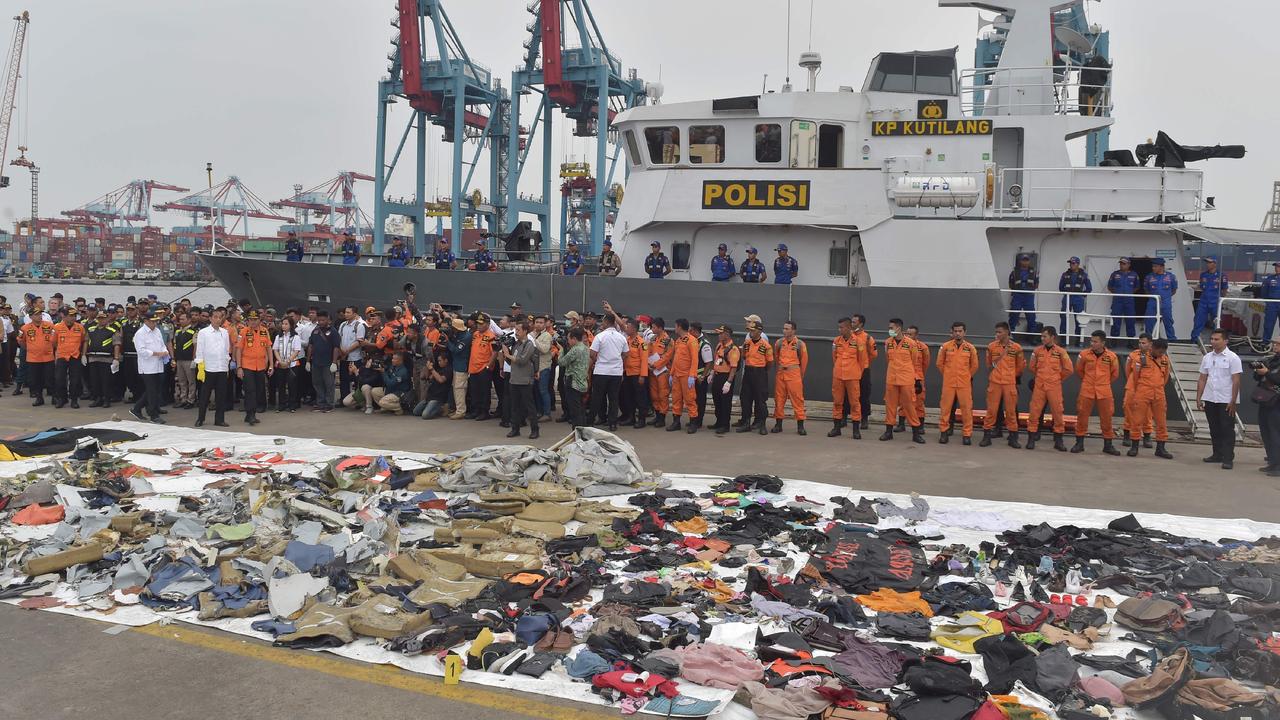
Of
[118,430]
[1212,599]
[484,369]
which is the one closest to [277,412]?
[118,430]

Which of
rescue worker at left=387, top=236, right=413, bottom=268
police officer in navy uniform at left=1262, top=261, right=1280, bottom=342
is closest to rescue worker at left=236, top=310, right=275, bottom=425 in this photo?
rescue worker at left=387, top=236, right=413, bottom=268

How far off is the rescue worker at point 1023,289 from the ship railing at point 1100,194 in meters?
0.81

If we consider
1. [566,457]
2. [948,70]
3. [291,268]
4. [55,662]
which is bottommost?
[55,662]

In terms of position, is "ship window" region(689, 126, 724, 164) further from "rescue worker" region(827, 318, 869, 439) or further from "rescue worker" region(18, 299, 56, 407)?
"rescue worker" region(18, 299, 56, 407)

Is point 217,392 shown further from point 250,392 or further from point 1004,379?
point 1004,379

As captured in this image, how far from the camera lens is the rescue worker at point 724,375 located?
10516 millimetres

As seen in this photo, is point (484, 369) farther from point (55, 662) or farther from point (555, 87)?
point (555, 87)

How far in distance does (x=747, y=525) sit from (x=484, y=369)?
590 centimetres

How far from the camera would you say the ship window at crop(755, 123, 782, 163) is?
1312 cm

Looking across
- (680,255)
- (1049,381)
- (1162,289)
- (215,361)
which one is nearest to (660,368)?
(680,255)

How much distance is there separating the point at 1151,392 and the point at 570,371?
22.5 feet

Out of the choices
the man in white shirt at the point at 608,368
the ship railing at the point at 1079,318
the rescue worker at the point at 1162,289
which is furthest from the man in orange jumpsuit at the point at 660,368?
the rescue worker at the point at 1162,289

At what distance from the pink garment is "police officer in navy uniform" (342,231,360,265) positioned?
1457cm

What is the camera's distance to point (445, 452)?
921 cm
